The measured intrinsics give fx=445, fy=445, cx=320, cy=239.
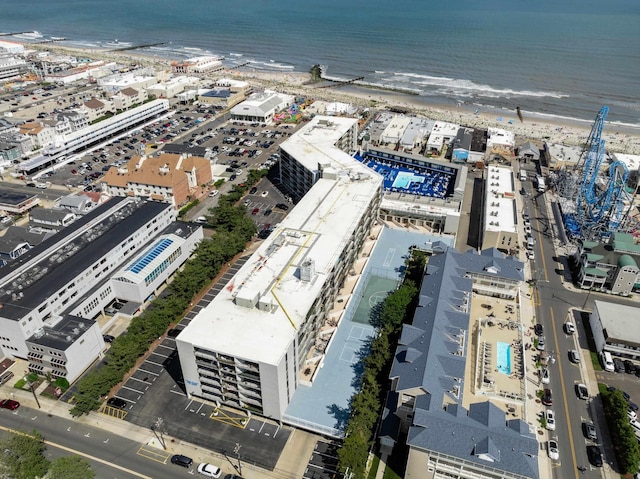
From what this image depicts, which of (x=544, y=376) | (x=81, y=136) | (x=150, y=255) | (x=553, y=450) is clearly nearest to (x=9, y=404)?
(x=150, y=255)

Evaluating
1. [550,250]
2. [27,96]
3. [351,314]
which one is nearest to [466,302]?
[351,314]

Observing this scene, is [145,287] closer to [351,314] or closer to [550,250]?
[351,314]

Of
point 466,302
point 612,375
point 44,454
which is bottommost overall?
point 44,454

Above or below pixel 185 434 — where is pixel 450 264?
above

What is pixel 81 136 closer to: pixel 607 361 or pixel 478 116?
pixel 478 116

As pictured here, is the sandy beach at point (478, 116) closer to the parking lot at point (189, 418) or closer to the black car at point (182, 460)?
the parking lot at point (189, 418)

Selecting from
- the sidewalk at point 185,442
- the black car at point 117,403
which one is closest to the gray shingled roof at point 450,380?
the sidewalk at point 185,442

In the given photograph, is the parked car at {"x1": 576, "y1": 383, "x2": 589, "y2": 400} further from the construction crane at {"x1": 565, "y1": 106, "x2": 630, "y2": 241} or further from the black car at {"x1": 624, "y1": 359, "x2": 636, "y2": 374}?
the construction crane at {"x1": 565, "y1": 106, "x2": 630, "y2": 241}
